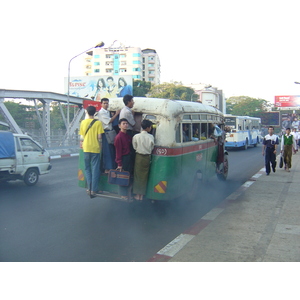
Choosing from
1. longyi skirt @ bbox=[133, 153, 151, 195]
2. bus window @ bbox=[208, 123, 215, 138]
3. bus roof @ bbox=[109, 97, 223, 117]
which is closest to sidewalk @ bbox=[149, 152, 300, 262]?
longyi skirt @ bbox=[133, 153, 151, 195]

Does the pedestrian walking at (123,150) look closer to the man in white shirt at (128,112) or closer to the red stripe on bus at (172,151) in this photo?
the man in white shirt at (128,112)

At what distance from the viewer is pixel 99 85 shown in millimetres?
50250

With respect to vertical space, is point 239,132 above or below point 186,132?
below

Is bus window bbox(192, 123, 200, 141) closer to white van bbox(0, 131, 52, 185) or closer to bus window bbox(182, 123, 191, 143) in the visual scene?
bus window bbox(182, 123, 191, 143)

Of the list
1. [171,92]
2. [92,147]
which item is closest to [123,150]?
[92,147]

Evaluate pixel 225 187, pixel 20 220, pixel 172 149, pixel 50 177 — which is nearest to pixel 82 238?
pixel 20 220

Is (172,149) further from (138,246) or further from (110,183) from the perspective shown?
(138,246)

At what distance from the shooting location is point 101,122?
682cm

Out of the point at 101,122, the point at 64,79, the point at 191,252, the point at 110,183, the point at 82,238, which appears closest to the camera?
the point at 191,252

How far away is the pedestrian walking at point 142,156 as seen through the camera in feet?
20.8

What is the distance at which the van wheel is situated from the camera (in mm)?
10262

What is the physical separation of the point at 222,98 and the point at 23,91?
3383 inches

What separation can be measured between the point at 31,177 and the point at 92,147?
4612mm

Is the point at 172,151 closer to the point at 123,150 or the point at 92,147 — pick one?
the point at 123,150
